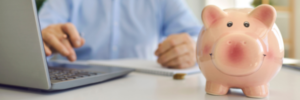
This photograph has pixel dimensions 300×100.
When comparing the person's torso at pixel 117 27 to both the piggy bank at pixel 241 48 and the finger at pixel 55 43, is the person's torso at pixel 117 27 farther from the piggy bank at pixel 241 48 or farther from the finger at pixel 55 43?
the piggy bank at pixel 241 48

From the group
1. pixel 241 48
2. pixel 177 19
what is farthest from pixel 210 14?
pixel 177 19

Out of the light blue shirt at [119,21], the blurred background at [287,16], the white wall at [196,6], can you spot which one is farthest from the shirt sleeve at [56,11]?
the white wall at [196,6]

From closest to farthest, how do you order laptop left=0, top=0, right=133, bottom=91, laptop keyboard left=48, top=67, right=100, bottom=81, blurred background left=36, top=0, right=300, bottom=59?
1. laptop left=0, top=0, right=133, bottom=91
2. laptop keyboard left=48, top=67, right=100, bottom=81
3. blurred background left=36, top=0, right=300, bottom=59

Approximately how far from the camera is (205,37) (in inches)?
13.2

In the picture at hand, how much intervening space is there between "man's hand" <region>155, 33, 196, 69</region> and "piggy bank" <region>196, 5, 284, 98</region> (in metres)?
0.31

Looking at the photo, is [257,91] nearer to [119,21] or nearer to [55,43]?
[55,43]

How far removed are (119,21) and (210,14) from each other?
3.24 feet

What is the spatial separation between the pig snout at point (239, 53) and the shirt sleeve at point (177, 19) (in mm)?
849

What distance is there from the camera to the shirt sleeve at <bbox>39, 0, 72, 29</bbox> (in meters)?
1.16

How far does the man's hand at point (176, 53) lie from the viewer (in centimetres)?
65

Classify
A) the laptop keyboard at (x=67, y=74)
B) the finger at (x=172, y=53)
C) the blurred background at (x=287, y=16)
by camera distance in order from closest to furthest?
the laptop keyboard at (x=67, y=74)
the finger at (x=172, y=53)
the blurred background at (x=287, y=16)

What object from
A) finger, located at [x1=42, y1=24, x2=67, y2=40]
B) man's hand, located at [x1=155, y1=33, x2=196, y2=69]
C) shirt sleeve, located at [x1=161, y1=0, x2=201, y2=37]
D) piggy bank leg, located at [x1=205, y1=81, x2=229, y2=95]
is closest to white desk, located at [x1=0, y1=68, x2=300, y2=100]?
piggy bank leg, located at [x1=205, y1=81, x2=229, y2=95]

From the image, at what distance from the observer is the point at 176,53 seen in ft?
2.15

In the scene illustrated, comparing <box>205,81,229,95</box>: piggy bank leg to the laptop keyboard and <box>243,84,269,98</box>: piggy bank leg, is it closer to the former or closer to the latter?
<box>243,84,269,98</box>: piggy bank leg
